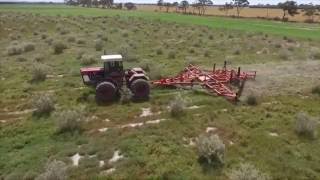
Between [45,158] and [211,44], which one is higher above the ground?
[211,44]

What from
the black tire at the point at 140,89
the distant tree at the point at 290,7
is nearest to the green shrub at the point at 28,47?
the black tire at the point at 140,89

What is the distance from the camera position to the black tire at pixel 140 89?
63.0 feet

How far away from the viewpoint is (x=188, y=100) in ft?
63.7

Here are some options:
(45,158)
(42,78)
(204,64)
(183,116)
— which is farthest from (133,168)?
(204,64)

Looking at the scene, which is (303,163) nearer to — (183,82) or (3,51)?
(183,82)

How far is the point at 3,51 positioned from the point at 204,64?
59.8ft

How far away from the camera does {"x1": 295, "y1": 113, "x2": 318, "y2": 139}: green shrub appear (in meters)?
15.1

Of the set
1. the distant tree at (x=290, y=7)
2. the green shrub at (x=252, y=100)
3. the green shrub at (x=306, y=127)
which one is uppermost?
the distant tree at (x=290, y=7)

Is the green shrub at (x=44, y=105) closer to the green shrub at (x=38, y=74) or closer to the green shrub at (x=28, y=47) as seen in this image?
the green shrub at (x=38, y=74)

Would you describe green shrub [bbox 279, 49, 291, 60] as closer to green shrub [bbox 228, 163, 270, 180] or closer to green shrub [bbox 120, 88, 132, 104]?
green shrub [bbox 120, 88, 132, 104]

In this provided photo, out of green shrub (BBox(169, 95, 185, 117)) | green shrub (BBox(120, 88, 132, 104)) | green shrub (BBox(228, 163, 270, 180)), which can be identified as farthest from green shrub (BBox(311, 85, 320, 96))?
green shrub (BBox(228, 163, 270, 180))

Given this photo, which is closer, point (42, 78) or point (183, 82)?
point (183, 82)

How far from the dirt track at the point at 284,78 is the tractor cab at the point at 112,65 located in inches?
255

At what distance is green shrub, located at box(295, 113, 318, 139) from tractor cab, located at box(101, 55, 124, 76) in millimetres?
8847
